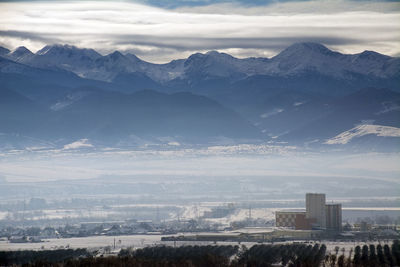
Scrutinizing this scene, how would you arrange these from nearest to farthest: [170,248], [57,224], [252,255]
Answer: [252,255], [170,248], [57,224]

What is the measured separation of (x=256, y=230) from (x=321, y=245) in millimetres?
20345

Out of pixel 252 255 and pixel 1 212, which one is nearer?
pixel 252 255

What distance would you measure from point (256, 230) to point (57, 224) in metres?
34.2

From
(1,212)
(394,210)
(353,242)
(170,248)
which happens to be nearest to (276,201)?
(394,210)

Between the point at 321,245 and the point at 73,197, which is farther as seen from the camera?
the point at 73,197

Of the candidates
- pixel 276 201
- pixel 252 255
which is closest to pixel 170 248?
pixel 252 255

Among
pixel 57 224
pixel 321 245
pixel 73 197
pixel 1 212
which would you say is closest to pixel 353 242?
pixel 321 245

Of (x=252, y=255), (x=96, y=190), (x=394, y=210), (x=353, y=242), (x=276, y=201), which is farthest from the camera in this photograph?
(x=96, y=190)

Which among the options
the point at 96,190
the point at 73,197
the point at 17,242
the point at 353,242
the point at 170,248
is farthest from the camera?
the point at 96,190

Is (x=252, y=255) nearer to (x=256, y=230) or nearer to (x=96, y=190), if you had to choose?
(x=256, y=230)

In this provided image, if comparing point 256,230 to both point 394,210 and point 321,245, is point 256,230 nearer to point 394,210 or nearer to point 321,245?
point 321,245

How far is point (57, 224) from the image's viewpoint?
12562 centimetres

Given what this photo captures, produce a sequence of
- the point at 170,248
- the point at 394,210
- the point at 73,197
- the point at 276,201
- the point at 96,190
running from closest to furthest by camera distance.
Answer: the point at 170,248
the point at 394,210
the point at 276,201
the point at 73,197
the point at 96,190

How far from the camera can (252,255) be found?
64.9m
